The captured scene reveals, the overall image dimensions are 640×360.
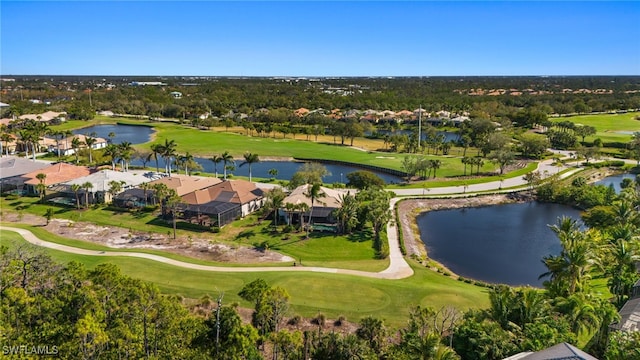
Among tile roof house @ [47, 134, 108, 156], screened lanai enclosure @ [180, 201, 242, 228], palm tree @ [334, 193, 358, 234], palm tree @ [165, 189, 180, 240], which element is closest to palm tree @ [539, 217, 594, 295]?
palm tree @ [334, 193, 358, 234]

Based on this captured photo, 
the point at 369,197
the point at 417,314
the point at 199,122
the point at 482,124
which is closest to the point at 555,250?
the point at 369,197

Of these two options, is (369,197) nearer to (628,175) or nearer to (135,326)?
(135,326)

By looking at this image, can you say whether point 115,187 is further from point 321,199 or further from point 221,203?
point 321,199

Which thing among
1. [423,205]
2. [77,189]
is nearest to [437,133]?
[423,205]

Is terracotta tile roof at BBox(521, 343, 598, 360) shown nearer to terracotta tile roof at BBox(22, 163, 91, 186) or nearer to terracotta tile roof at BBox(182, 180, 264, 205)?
terracotta tile roof at BBox(182, 180, 264, 205)

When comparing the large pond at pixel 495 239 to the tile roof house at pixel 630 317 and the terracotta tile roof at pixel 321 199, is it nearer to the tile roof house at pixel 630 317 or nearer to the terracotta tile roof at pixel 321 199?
the terracotta tile roof at pixel 321 199
